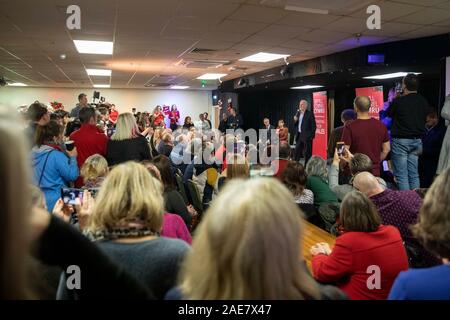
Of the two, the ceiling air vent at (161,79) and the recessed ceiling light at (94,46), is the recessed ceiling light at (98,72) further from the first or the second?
the recessed ceiling light at (94,46)

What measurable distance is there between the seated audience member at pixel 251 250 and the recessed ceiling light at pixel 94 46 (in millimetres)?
6330

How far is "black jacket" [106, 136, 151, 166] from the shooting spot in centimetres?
362

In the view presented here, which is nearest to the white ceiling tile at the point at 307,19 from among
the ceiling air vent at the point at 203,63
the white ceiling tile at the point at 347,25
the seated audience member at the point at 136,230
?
the white ceiling tile at the point at 347,25

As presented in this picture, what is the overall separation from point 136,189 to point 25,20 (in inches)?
188

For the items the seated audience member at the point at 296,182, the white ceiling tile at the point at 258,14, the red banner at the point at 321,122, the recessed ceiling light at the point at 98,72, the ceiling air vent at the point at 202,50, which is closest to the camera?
the seated audience member at the point at 296,182

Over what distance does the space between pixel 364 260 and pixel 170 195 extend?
151 centimetres

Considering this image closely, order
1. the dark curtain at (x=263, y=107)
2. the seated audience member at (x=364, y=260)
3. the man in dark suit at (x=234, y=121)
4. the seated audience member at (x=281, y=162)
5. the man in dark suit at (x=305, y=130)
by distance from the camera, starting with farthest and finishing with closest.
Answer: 1. the dark curtain at (x=263, y=107)
2. the man in dark suit at (x=234, y=121)
3. the man in dark suit at (x=305, y=130)
4. the seated audience member at (x=281, y=162)
5. the seated audience member at (x=364, y=260)

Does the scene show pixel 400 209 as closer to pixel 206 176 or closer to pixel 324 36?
pixel 206 176

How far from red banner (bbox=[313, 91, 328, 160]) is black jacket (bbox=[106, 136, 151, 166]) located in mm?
6964

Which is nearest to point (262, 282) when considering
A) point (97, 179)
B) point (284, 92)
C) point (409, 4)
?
point (97, 179)

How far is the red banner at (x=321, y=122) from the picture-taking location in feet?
32.6

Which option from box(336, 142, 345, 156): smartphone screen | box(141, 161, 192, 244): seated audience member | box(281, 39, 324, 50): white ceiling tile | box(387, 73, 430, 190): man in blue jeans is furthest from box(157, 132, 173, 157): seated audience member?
box(141, 161, 192, 244): seated audience member

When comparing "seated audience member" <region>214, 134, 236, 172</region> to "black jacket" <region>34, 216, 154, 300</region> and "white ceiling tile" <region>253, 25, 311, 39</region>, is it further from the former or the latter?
"black jacket" <region>34, 216, 154, 300</region>

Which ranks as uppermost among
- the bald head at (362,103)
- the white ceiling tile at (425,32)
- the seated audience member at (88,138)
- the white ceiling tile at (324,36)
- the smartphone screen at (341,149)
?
the white ceiling tile at (324,36)
